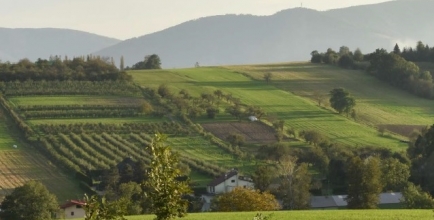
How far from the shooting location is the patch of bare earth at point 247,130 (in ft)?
267

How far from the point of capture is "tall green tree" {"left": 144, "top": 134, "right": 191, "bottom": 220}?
1551cm

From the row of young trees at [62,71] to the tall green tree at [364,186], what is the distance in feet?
198

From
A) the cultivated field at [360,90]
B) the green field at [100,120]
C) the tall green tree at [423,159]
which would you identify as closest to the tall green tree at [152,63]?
the cultivated field at [360,90]

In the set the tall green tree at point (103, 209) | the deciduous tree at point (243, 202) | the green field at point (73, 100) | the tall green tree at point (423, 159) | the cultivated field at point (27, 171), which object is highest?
the tall green tree at point (103, 209)

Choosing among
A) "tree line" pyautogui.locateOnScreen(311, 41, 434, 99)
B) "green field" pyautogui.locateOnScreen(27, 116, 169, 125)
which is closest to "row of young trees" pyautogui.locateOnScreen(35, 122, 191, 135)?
"green field" pyautogui.locateOnScreen(27, 116, 169, 125)

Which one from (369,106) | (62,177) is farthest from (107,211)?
(369,106)

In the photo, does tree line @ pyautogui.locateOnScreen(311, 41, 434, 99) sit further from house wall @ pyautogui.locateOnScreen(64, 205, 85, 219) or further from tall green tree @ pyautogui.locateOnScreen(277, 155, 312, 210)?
house wall @ pyautogui.locateOnScreen(64, 205, 85, 219)

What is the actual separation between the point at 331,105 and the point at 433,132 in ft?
106

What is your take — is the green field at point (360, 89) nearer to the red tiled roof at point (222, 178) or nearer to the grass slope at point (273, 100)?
the grass slope at point (273, 100)

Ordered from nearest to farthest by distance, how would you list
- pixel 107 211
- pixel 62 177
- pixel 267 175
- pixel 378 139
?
pixel 107 211, pixel 267 175, pixel 62 177, pixel 378 139

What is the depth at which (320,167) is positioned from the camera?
229ft

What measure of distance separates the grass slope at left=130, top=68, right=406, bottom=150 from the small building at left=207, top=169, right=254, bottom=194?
2215 cm

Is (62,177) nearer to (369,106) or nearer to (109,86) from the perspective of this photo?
(109,86)

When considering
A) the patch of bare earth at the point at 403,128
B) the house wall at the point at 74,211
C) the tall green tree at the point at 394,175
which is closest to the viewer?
the house wall at the point at 74,211
